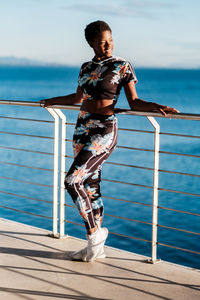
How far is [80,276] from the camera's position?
2.88 meters

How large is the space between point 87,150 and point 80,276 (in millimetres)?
729

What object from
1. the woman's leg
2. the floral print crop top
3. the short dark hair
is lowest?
the woman's leg

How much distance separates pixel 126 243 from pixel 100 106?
5.15 metres

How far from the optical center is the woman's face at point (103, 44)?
2846 millimetres

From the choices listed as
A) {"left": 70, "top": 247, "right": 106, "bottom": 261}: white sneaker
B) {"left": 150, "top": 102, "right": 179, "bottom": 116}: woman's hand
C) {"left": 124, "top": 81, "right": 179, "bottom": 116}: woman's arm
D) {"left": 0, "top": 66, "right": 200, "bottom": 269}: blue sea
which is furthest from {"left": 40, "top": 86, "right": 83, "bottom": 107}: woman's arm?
{"left": 70, "top": 247, "right": 106, "bottom": 261}: white sneaker

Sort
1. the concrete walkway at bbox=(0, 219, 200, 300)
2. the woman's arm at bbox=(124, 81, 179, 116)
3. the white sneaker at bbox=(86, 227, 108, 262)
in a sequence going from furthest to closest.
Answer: the white sneaker at bbox=(86, 227, 108, 262)
the woman's arm at bbox=(124, 81, 179, 116)
the concrete walkway at bbox=(0, 219, 200, 300)

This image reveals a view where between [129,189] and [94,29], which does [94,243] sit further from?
[129,189]

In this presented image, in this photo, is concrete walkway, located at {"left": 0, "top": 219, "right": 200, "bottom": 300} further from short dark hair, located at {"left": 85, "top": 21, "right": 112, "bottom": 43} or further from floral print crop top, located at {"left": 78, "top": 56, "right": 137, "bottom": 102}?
short dark hair, located at {"left": 85, "top": 21, "right": 112, "bottom": 43}

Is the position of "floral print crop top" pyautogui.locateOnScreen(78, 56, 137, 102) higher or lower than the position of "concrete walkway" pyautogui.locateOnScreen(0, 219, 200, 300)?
higher

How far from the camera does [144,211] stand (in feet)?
30.3

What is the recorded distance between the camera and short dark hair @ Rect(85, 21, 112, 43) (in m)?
2.84

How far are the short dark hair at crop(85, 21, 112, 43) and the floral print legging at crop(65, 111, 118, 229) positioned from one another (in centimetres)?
44

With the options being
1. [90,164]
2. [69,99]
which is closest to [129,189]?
[69,99]

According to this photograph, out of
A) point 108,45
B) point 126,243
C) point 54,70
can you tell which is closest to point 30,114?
point 126,243
